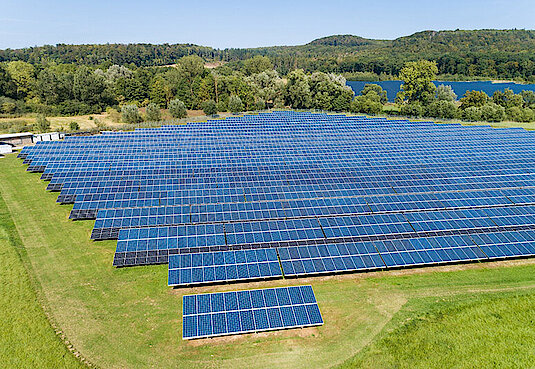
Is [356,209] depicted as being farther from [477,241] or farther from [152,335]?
[152,335]

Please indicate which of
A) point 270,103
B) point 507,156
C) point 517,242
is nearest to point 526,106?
point 507,156

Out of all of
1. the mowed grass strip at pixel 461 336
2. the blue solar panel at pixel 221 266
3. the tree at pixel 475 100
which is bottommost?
the mowed grass strip at pixel 461 336

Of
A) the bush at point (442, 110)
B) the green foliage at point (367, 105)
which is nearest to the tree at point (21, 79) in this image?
the green foliage at point (367, 105)

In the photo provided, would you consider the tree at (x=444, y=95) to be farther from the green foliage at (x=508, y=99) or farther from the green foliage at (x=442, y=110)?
the green foliage at (x=442, y=110)

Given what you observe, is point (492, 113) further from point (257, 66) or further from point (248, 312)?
point (257, 66)

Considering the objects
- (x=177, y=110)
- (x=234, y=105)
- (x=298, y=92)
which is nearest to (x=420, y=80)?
(x=298, y=92)

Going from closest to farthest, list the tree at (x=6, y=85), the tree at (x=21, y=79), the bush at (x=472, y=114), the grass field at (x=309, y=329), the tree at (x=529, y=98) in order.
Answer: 1. the grass field at (x=309, y=329)
2. the bush at (x=472, y=114)
3. the tree at (x=6, y=85)
4. the tree at (x=529, y=98)
5. the tree at (x=21, y=79)
